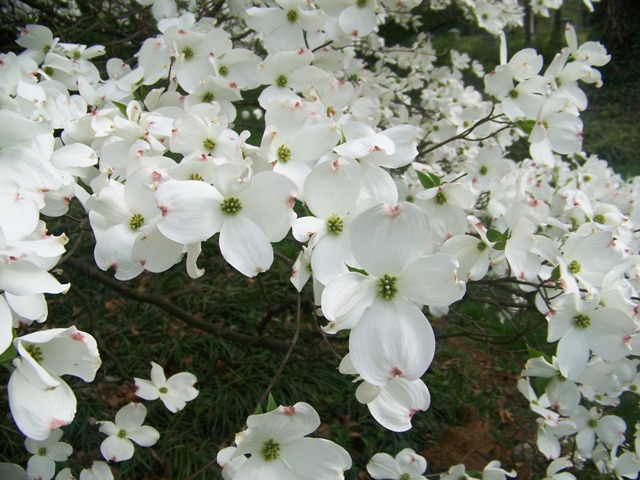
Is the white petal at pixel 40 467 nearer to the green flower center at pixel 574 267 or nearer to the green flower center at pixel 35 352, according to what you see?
the green flower center at pixel 35 352

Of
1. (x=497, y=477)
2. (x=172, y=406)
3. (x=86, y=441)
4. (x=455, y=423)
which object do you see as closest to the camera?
(x=497, y=477)

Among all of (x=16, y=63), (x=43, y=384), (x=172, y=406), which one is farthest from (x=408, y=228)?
(x=172, y=406)

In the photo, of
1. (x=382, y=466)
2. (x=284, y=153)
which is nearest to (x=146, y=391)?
(x=382, y=466)

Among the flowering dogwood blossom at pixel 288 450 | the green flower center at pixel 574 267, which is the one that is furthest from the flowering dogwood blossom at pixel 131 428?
the green flower center at pixel 574 267

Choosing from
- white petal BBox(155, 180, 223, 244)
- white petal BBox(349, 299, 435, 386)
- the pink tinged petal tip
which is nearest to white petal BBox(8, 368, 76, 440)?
the pink tinged petal tip

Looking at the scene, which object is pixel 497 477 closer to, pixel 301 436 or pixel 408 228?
pixel 301 436

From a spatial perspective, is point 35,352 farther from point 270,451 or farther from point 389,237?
point 389,237

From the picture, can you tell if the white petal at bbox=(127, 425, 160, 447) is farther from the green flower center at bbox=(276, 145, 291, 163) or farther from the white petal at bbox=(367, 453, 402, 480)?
the green flower center at bbox=(276, 145, 291, 163)
